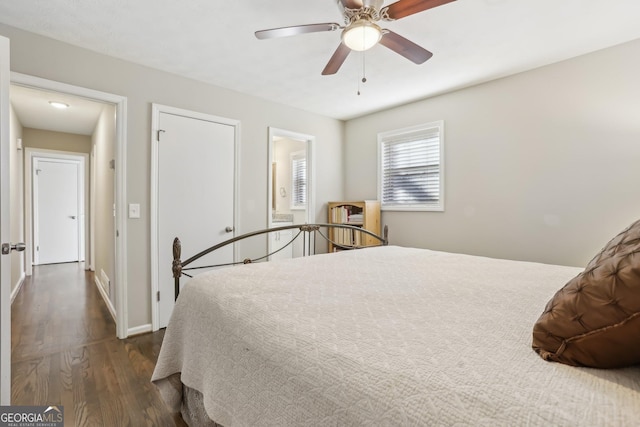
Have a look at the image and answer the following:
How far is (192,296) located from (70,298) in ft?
11.6

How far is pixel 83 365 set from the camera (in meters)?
2.20

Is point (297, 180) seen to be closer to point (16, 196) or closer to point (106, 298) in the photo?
point (106, 298)

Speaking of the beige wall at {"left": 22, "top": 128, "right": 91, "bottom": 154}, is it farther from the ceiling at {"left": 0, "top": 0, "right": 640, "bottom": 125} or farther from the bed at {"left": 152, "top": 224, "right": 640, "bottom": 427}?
the bed at {"left": 152, "top": 224, "right": 640, "bottom": 427}

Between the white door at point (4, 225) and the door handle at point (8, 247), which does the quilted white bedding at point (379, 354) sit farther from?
the door handle at point (8, 247)

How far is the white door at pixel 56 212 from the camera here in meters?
5.85

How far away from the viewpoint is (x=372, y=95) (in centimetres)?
355

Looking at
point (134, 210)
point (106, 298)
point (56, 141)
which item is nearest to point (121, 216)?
point (134, 210)

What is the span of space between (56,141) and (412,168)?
5.76 metres

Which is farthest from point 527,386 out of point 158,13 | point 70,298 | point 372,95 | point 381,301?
point 70,298

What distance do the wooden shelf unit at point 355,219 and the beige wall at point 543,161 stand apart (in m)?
0.54

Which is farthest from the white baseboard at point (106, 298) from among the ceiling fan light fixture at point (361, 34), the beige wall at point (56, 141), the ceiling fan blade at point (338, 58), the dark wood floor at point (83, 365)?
the ceiling fan light fixture at point (361, 34)

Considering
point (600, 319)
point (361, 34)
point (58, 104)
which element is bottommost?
point (600, 319)

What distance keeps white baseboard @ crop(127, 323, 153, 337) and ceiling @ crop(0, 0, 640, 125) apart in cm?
241

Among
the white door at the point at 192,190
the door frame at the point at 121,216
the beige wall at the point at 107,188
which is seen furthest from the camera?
the beige wall at the point at 107,188
